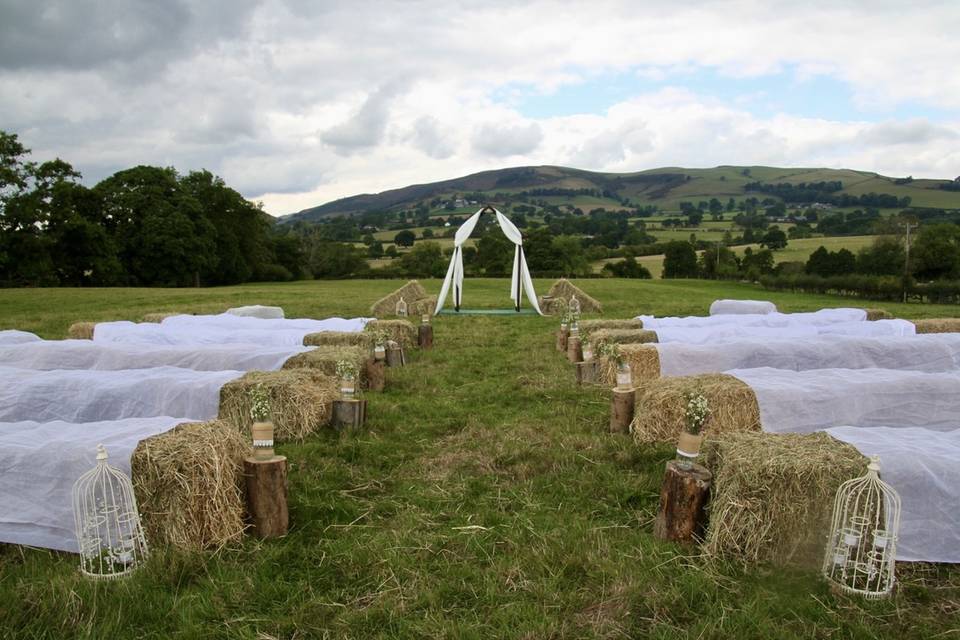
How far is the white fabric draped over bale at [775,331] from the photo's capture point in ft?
32.0

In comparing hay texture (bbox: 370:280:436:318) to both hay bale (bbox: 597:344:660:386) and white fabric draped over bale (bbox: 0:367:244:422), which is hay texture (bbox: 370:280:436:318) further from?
white fabric draped over bale (bbox: 0:367:244:422)

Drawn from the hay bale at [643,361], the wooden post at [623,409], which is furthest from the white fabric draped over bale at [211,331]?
the wooden post at [623,409]

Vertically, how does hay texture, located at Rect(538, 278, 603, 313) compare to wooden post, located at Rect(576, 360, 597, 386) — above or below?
above

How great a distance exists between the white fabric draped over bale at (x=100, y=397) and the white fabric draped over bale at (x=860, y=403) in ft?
17.6

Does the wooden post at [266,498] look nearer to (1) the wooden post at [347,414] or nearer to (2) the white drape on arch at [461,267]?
(1) the wooden post at [347,414]

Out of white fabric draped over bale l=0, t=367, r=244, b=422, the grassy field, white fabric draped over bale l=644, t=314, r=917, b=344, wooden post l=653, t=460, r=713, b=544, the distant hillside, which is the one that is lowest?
the grassy field

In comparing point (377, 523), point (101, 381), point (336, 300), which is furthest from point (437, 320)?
point (377, 523)

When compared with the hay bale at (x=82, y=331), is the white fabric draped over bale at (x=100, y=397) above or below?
below

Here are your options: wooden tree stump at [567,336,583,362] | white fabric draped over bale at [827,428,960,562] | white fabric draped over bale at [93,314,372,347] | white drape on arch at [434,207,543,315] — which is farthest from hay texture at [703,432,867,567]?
white drape on arch at [434,207,543,315]

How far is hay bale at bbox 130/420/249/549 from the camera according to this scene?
3793mm

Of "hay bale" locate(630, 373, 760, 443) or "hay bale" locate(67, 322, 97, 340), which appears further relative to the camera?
"hay bale" locate(67, 322, 97, 340)

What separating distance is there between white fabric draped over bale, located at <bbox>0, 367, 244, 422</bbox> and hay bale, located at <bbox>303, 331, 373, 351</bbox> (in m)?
3.77

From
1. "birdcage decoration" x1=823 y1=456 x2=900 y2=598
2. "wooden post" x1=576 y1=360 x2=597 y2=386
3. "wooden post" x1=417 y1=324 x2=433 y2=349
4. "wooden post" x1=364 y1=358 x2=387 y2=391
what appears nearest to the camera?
"birdcage decoration" x1=823 y1=456 x2=900 y2=598

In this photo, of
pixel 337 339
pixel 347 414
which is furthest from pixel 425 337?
pixel 347 414
